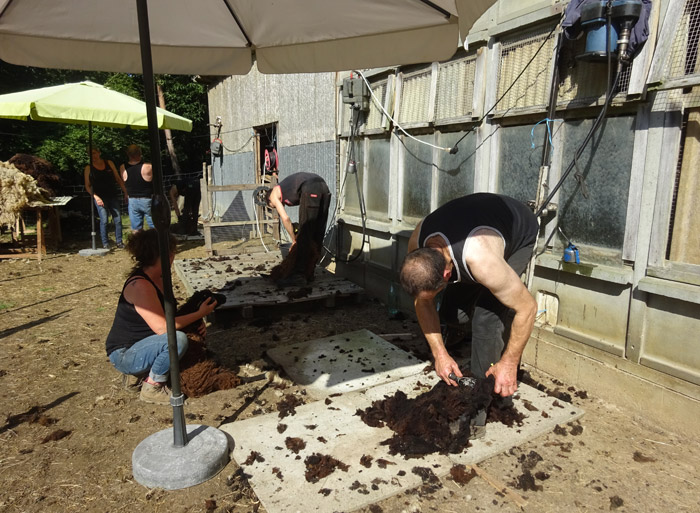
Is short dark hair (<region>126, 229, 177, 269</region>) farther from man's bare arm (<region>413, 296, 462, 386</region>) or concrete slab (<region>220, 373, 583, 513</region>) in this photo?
man's bare arm (<region>413, 296, 462, 386</region>)

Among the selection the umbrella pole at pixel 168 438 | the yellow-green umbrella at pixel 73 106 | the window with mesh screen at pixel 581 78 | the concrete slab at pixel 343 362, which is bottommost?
the concrete slab at pixel 343 362

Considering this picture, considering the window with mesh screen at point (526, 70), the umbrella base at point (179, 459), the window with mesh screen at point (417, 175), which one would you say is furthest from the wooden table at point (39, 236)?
the window with mesh screen at point (526, 70)

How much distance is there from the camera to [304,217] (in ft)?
19.8

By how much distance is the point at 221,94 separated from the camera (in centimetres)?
1493

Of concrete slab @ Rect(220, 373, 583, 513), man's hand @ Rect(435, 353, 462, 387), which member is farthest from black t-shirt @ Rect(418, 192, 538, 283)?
concrete slab @ Rect(220, 373, 583, 513)

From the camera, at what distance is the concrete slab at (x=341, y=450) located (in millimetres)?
2529

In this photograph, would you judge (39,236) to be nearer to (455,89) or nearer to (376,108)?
(376,108)

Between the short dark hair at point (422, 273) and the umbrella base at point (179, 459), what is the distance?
1.50 metres

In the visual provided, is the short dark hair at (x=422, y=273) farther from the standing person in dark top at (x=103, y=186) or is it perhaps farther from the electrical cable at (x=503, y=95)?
the standing person in dark top at (x=103, y=186)

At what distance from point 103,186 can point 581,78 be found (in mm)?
8707

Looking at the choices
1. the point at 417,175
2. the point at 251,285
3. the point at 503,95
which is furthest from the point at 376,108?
the point at 251,285

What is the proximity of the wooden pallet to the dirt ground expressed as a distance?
0.54m

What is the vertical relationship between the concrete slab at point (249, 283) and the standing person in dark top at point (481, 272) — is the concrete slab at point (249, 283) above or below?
below

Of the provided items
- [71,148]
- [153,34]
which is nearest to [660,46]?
[153,34]
